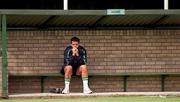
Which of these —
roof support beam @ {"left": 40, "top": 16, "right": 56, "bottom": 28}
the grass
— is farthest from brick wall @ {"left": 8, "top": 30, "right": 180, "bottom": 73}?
the grass

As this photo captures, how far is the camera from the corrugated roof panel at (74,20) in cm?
1473

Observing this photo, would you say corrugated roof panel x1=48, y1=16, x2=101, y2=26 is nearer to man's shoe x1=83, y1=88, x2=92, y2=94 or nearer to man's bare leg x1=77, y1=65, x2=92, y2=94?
man's bare leg x1=77, y1=65, x2=92, y2=94

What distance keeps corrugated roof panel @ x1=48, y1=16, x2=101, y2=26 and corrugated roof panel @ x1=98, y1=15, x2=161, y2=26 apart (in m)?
0.28

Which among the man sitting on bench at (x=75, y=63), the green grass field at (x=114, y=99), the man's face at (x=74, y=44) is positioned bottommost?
the green grass field at (x=114, y=99)

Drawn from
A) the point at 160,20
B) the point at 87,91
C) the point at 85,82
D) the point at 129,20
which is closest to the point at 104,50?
the point at 129,20

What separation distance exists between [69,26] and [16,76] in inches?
64.1

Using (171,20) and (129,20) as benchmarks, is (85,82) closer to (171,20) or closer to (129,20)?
(129,20)

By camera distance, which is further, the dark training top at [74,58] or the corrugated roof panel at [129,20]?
the corrugated roof panel at [129,20]

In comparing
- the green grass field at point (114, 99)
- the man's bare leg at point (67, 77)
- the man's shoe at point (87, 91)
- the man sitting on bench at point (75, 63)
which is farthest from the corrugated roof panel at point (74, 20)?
the green grass field at point (114, 99)

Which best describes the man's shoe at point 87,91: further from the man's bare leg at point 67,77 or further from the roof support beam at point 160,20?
the roof support beam at point 160,20

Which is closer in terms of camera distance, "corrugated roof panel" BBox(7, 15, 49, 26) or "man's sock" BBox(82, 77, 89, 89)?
"corrugated roof panel" BBox(7, 15, 49, 26)

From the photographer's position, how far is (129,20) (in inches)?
599

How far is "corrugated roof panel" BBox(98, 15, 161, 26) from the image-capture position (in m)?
14.9

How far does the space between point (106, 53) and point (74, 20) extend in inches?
44.2
